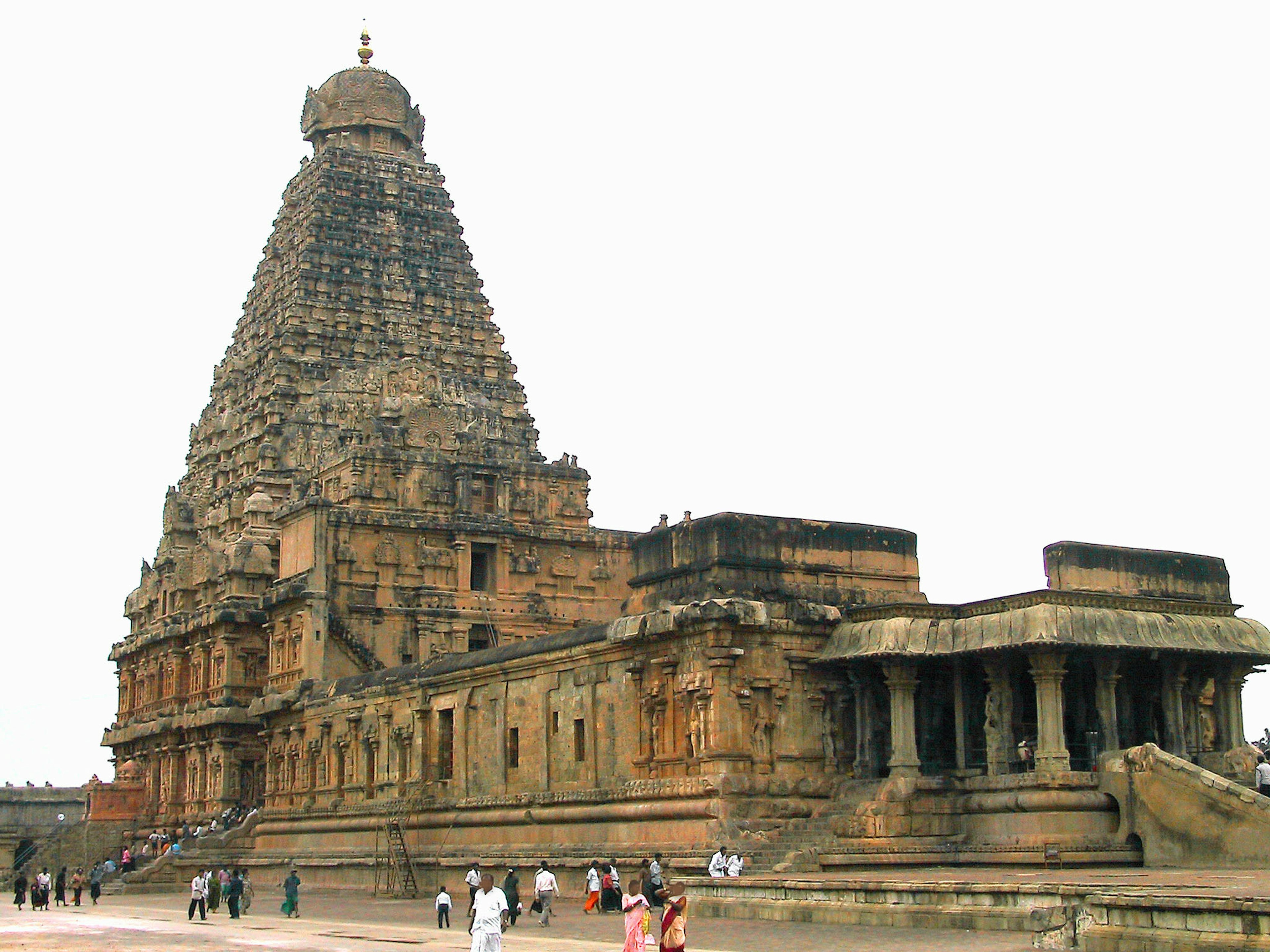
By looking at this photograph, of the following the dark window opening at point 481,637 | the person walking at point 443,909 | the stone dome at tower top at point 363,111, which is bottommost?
the person walking at point 443,909

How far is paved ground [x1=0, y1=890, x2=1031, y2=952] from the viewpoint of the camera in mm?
26422

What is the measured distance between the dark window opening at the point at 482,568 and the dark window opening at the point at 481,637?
1408mm

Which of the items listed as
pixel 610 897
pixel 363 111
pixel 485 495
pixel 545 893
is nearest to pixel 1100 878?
pixel 545 893

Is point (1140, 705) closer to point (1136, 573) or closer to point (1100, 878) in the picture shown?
point (1136, 573)

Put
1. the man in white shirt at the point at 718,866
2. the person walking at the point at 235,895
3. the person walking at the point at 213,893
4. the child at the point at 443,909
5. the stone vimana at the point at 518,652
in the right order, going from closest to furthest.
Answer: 1. the child at the point at 443,909
2. the man in white shirt at the point at 718,866
3. the stone vimana at the point at 518,652
4. the person walking at the point at 235,895
5. the person walking at the point at 213,893

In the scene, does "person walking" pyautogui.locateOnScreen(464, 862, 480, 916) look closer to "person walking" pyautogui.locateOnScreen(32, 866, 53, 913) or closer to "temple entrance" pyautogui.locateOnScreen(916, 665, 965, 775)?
"temple entrance" pyautogui.locateOnScreen(916, 665, 965, 775)

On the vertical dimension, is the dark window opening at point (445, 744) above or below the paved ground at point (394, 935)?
above

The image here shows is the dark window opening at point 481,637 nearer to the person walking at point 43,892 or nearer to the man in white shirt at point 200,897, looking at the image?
the person walking at point 43,892

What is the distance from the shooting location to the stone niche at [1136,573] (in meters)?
39.9

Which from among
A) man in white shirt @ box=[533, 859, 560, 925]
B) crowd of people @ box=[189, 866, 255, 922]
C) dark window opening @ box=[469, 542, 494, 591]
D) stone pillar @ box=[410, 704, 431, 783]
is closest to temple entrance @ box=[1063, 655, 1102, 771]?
man in white shirt @ box=[533, 859, 560, 925]

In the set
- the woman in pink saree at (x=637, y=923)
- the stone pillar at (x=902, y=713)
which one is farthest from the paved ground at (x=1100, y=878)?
the woman in pink saree at (x=637, y=923)

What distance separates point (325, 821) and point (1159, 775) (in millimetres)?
29519

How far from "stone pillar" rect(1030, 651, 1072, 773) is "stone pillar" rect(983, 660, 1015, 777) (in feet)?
3.59

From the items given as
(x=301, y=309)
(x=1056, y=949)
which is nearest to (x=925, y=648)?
(x=1056, y=949)
